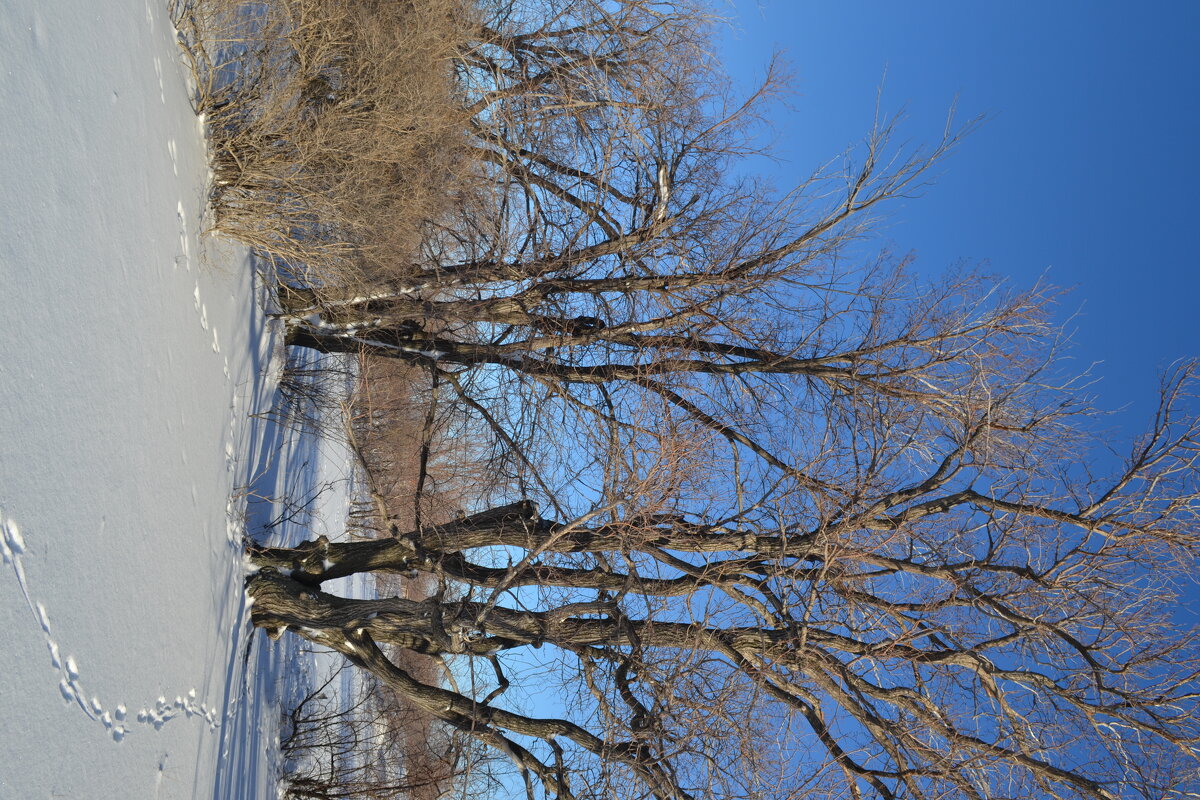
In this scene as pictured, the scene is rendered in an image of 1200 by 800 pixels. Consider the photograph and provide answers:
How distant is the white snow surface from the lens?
5320 mm

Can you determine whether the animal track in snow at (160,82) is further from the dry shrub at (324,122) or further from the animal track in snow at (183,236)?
the dry shrub at (324,122)

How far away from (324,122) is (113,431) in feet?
12.6

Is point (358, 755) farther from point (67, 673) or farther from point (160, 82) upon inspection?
point (160, 82)

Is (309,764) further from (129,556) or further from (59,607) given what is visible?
(59,607)

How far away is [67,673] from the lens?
18.3ft

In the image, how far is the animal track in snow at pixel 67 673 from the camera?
510cm

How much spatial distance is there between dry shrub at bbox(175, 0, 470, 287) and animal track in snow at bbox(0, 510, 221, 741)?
4.45m

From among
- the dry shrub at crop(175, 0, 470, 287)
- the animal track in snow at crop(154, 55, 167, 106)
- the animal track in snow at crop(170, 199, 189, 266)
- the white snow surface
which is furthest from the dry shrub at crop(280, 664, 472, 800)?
the animal track in snow at crop(154, 55, 167, 106)

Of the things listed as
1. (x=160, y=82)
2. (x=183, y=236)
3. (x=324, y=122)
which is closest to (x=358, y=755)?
(x=183, y=236)

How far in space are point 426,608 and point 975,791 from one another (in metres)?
4.97

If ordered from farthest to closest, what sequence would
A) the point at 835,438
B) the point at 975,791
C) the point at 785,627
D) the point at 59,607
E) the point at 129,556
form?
1. the point at 835,438
2. the point at 785,627
3. the point at 975,791
4. the point at 129,556
5. the point at 59,607

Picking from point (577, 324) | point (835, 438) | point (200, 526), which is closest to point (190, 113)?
point (200, 526)

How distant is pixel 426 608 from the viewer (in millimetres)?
8219

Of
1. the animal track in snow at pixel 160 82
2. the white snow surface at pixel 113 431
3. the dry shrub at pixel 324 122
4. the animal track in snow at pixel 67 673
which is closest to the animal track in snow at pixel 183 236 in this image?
the white snow surface at pixel 113 431
